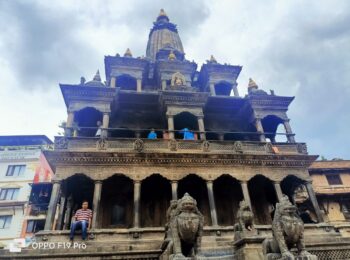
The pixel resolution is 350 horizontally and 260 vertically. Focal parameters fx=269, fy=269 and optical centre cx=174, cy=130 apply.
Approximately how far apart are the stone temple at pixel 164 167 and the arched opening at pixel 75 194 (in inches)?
2.5

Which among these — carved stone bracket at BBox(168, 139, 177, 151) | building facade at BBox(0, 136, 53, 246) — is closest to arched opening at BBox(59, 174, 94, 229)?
carved stone bracket at BBox(168, 139, 177, 151)

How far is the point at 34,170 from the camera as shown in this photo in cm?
3331

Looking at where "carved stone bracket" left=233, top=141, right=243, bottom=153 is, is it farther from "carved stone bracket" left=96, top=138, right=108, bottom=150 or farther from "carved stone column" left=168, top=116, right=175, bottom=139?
"carved stone bracket" left=96, top=138, right=108, bottom=150

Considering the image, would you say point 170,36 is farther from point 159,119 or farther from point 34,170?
point 34,170

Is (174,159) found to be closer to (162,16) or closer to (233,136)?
(233,136)

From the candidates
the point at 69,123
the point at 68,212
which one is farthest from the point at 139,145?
the point at 68,212

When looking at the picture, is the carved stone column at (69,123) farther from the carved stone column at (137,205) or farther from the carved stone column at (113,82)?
the carved stone column at (137,205)

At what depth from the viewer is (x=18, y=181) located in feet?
106

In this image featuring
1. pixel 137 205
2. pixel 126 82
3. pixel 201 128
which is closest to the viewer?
pixel 137 205

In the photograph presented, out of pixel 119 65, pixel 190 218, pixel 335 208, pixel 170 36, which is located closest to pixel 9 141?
pixel 119 65

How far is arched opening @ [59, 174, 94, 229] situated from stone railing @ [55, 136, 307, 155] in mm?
2138

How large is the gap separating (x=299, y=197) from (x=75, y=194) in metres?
19.7

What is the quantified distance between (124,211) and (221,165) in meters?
6.75

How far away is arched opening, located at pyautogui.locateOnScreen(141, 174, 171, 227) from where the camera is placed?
16609 millimetres
